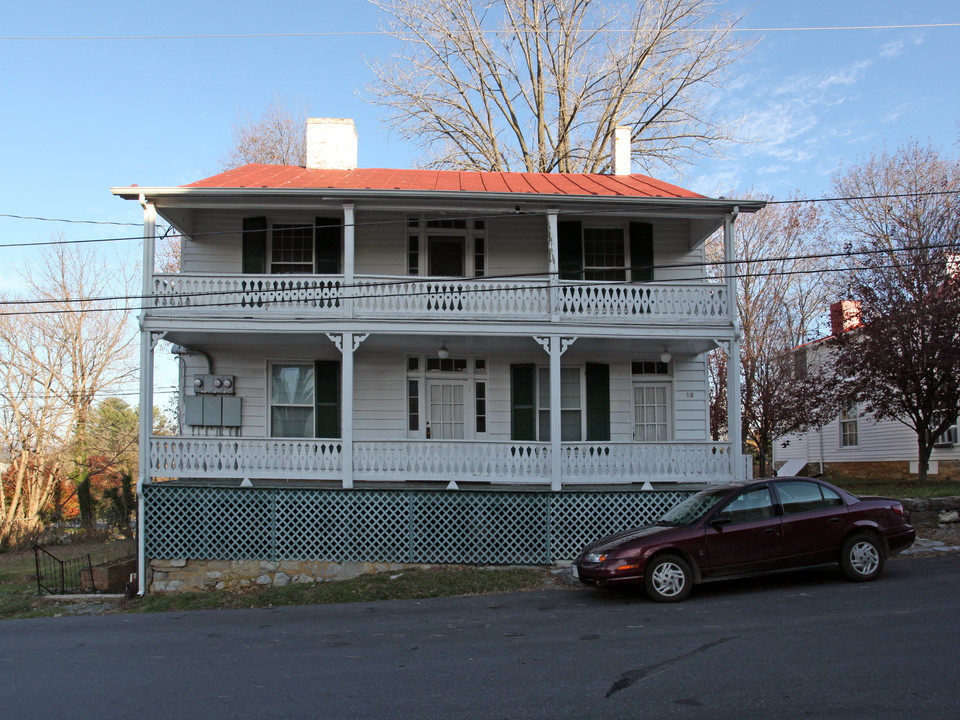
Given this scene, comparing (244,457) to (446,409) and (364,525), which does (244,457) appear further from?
(446,409)

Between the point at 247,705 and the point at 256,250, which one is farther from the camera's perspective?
the point at 256,250

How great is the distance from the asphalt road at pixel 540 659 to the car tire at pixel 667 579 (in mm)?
256

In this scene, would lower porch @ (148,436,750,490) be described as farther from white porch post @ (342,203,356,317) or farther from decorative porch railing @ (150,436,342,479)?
white porch post @ (342,203,356,317)

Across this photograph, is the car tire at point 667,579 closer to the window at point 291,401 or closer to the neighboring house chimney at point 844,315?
the window at point 291,401

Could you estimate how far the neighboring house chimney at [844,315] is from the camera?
67.5ft

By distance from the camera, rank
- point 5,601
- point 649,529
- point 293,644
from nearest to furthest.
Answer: point 293,644
point 649,529
point 5,601

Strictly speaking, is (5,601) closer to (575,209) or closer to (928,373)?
(575,209)

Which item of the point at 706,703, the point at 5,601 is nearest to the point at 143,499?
the point at 5,601

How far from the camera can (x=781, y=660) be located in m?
6.53

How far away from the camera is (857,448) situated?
89.1 ft

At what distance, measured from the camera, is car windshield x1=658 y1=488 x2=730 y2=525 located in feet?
32.3

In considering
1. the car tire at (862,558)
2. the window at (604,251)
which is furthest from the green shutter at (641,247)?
the car tire at (862,558)

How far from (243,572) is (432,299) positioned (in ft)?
18.9

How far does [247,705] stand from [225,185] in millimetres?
10876
